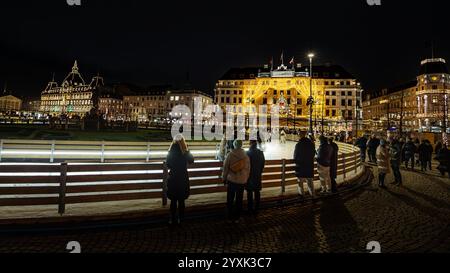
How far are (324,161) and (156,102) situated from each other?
4714 inches

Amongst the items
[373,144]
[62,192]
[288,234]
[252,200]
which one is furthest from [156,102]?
[288,234]

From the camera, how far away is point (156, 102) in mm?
124000

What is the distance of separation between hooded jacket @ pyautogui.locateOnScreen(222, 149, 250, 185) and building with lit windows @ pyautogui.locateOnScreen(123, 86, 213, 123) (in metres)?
109

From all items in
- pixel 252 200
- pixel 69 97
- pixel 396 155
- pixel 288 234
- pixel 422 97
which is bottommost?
pixel 288 234

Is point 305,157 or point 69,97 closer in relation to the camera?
point 305,157

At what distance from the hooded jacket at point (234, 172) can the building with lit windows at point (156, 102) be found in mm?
108902

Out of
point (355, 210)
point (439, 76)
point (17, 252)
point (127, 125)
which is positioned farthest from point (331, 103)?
point (17, 252)

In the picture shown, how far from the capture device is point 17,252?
189 inches

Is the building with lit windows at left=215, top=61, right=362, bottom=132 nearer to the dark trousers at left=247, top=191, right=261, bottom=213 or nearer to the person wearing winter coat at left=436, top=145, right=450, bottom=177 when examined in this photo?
the person wearing winter coat at left=436, top=145, right=450, bottom=177

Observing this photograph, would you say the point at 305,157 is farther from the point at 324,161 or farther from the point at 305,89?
the point at 305,89

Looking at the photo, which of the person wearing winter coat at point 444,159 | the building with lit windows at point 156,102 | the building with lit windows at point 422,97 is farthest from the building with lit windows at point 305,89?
the person wearing winter coat at point 444,159

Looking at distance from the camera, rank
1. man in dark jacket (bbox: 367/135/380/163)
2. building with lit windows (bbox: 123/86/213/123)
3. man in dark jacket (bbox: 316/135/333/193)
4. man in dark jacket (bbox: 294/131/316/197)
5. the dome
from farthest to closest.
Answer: building with lit windows (bbox: 123/86/213/123), the dome, man in dark jacket (bbox: 367/135/380/163), man in dark jacket (bbox: 316/135/333/193), man in dark jacket (bbox: 294/131/316/197)

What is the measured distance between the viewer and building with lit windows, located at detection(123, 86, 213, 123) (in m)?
117

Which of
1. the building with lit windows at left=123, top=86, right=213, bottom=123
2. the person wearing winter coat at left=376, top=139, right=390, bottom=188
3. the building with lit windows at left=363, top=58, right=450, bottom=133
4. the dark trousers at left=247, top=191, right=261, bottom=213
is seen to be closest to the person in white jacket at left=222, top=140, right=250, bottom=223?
the dark trousers at left=247, top=191, right=261, bottom=213
